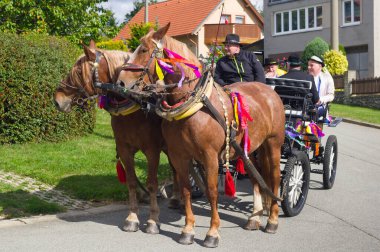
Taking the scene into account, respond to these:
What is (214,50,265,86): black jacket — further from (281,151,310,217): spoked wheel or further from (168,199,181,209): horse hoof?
(168,199,181,209): horse hoof

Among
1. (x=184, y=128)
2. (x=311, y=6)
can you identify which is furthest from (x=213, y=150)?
(x=311, y=6)

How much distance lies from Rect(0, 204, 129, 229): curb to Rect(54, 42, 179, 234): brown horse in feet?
3.08

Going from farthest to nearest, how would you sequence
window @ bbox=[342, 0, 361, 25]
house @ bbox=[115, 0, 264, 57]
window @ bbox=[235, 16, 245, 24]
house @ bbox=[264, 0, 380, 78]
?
window @ bbox=[235, 16, 245, 24], house @ bbox=[115, 0, 264, 57], window @ bbox=[342, 0, 361, 25], house @ bbox=[264, 0, 380, 78]

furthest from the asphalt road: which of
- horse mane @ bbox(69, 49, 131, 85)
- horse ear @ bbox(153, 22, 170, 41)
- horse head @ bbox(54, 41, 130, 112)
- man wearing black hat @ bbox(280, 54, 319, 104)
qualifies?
horse ear @ bbox(153, 22, 170, 41)

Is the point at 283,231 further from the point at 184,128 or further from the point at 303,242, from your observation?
the point at 184,128

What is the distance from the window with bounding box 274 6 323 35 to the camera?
3931 centimetres

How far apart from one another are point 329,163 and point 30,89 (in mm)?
5911

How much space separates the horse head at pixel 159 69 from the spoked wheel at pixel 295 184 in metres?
2.05

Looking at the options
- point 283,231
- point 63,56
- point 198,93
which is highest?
point 63,56

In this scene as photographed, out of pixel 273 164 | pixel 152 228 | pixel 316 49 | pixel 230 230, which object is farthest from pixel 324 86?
pixel 316 49

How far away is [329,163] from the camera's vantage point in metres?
9.06

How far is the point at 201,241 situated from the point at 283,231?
3.59 feet

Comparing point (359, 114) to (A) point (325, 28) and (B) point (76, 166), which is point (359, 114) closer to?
(B) point (76, 166)

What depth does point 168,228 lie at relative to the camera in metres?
6.71
